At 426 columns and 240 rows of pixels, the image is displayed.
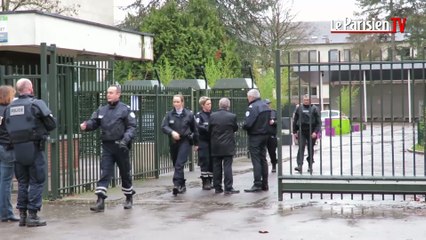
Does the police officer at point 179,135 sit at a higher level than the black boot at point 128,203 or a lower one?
higher

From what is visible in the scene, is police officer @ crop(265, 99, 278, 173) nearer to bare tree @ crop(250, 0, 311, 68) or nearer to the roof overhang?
the roof overhang

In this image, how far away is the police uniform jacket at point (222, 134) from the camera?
12.1 meters

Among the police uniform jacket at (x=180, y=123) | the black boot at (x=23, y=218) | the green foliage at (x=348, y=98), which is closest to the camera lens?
the black boot at (x=23, y=218)

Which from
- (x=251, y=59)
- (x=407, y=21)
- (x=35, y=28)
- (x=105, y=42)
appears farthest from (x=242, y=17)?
(x=35, y=28)

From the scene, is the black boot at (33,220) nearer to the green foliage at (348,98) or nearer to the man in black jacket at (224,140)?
the man in black jacket at (224,140)

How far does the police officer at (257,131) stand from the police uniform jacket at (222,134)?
0.29 meters

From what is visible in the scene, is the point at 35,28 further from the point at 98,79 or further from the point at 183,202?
the point at 183,202

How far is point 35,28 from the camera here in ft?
50.5

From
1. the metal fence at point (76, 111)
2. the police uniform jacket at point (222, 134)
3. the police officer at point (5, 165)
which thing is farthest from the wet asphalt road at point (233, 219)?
the police uniform jacket at point (222, 134)

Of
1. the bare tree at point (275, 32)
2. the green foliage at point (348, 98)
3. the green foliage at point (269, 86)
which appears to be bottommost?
the green foliage at point (348, 98)

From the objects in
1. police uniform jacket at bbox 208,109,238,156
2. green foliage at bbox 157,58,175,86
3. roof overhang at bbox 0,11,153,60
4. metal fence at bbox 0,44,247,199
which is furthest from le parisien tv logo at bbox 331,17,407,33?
police uniform jacket at bbox 208,109,238,156

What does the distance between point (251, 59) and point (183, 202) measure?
102ft

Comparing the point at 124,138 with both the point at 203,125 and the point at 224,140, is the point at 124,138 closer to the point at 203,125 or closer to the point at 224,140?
the point at 224,140

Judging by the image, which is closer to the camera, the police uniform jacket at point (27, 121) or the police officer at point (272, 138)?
the police uniform jacket at point (27, 121)
